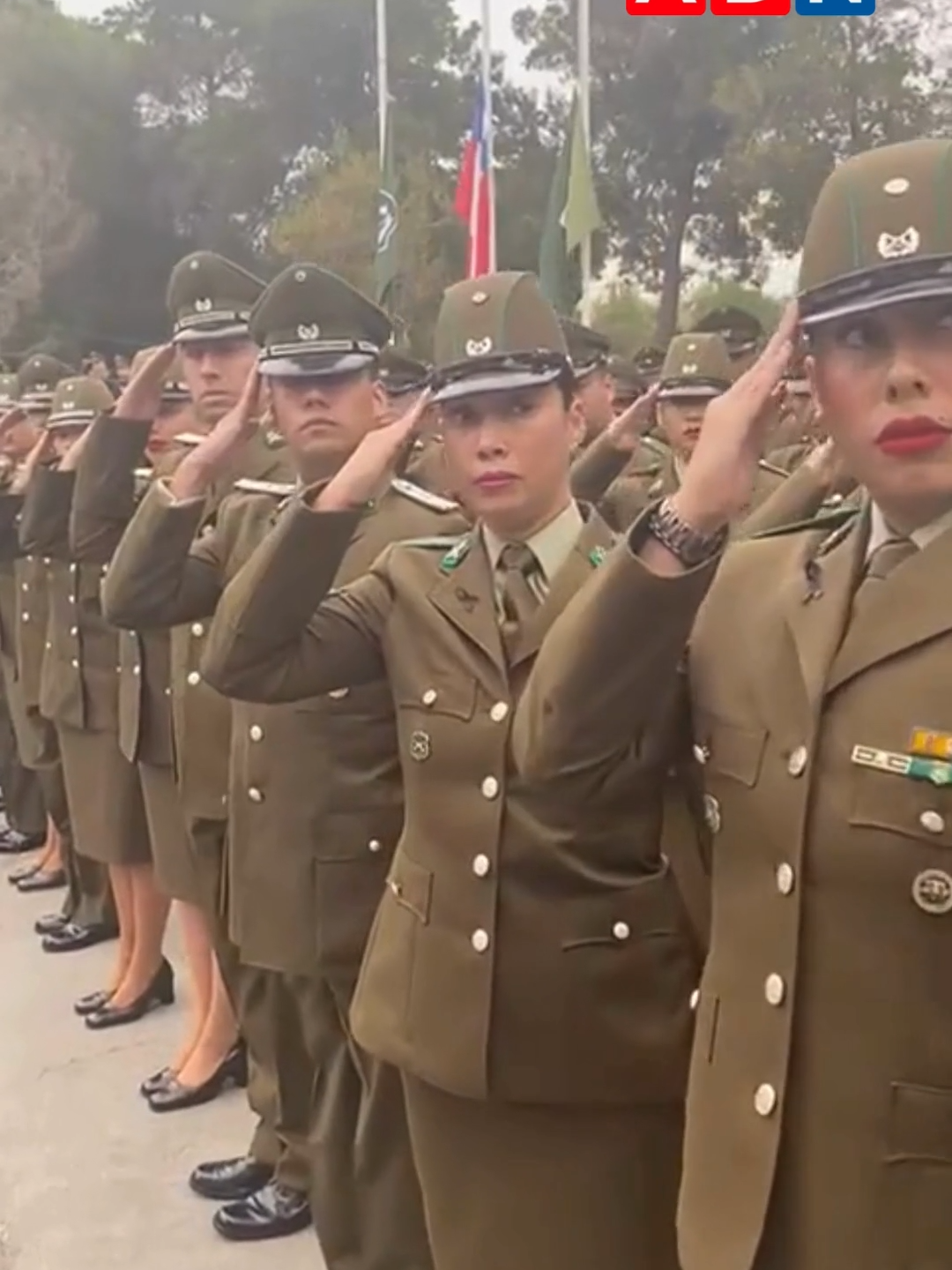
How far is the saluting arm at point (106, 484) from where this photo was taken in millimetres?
3795

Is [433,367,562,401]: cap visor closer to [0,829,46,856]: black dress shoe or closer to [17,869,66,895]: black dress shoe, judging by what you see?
[17,869,66,895]: black dress shoe

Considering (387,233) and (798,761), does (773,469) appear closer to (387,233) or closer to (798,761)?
(798,761)

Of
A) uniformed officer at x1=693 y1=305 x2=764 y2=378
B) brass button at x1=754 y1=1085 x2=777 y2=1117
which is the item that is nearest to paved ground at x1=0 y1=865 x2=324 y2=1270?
brass button at x1=754 y1=1085 x2=777 y2=1117

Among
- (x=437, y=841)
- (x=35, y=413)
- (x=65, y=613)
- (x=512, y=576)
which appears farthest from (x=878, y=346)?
(x=35, y=413)

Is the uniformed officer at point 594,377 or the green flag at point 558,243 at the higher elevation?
the green flag at point 558,243

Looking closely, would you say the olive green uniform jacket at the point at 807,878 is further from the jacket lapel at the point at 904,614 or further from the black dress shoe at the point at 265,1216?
the black dress shoe at the point at 265,1216

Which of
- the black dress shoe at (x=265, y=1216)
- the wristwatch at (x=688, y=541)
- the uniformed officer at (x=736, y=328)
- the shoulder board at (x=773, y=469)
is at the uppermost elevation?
the uniformed officer at (x=736, y=328)

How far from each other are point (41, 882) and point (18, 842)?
0.76 meters

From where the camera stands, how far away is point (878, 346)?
5.33 feet

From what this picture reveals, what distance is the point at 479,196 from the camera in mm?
12945

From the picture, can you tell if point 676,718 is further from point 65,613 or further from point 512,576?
point 65,613

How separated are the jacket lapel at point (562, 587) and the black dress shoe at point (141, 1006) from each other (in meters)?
3.25

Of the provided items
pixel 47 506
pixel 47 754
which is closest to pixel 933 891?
pixel 47 506

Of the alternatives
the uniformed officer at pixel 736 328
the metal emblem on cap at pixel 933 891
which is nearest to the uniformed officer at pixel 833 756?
the metal emblem on cap at pixel 933 891
